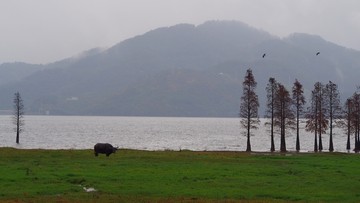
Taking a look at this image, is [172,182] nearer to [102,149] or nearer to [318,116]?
[102,149]

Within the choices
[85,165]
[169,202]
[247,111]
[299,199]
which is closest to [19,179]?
[85,165]

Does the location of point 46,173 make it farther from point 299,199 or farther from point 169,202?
point 299,199

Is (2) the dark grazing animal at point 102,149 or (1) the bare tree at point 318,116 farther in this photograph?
(1) the bare tree at point 318,116

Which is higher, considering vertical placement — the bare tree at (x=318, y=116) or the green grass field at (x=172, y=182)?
the bare tree at (x=318, y=116)

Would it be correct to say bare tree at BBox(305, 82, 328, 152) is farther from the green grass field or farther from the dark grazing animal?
the dark grazing animal

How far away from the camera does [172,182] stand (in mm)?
41062

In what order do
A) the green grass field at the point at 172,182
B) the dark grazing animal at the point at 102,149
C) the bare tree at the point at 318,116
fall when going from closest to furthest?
the green grass field at the point at 172,182
the dark grazing animal at the point at 102,149
the bare tree at the point at 318,116

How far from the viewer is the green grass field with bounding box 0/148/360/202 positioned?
3428 cm

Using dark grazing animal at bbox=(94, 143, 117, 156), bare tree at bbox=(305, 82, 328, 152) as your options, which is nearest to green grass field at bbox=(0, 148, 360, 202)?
dark grazing animal at bbox=(94, 143, 117, 156)

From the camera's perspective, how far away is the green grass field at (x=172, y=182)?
34.3 m

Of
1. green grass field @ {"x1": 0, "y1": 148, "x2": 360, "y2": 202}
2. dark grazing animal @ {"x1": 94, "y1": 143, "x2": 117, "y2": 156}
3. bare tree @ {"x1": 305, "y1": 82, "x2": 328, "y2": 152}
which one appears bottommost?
green grass field @ {"x1": 0, "y1": 148, "x2": 360, "y2": 202}

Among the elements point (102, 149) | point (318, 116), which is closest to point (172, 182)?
point (102, 149)

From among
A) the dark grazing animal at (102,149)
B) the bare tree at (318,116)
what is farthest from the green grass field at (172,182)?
the bare tree at (318,116)

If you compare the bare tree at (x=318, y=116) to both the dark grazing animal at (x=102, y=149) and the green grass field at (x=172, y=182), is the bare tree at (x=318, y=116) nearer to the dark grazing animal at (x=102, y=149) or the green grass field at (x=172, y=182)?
the green grass field at (x=172, y=182)
